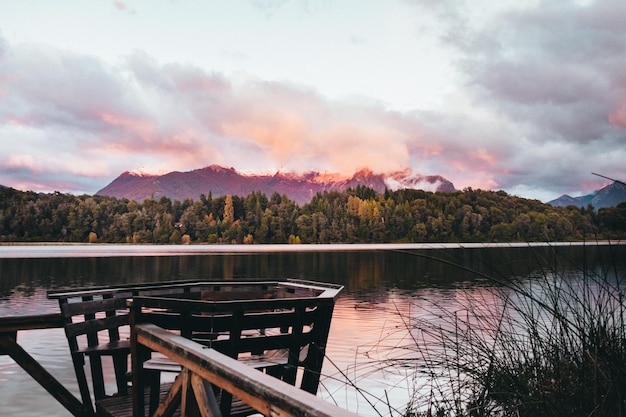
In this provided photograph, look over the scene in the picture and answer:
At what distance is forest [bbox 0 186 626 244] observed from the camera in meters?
160

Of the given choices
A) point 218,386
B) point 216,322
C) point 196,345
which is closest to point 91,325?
point 216,322

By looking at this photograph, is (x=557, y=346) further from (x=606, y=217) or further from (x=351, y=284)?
(x=351, y=284)

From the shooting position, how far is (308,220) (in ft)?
621

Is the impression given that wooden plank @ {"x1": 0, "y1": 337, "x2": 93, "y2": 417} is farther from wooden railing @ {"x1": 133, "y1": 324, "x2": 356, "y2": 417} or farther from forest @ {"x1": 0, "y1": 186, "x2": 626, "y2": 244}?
forest @ {"x1": 0, "y1": 186, "x2": 626, "y2": 244}

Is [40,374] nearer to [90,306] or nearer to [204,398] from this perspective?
[90,306]

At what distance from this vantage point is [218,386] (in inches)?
132

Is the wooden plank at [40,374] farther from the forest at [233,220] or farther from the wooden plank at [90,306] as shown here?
the forest at [233,220]

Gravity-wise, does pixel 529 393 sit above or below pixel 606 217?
below

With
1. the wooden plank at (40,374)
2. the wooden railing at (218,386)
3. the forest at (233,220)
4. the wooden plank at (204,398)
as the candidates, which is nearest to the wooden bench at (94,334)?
the wooden plank at (40,374)

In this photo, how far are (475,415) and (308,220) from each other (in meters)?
184

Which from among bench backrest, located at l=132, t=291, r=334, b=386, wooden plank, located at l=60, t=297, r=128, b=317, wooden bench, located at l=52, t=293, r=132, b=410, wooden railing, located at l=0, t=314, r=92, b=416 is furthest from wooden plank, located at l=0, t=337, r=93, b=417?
bench backrest, located at l=132, t=291, r=334, b=386

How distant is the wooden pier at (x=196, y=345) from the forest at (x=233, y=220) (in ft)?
490

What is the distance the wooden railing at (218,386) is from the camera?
8.23 feet

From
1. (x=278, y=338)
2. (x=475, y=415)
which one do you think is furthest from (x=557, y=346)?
(x=278, y=338)
